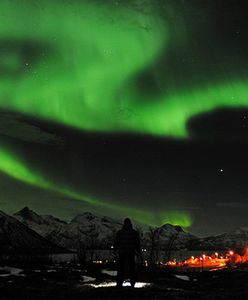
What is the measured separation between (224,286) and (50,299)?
10.1 metres

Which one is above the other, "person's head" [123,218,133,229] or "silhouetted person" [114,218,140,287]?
"person's head" [123,218,133,229]

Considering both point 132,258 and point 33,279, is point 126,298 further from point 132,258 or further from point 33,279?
point 33,279

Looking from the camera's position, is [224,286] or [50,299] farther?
[224,286]

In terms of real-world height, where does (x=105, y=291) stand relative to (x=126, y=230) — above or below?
below

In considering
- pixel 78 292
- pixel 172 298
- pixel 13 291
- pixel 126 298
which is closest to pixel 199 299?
pixel 172 298

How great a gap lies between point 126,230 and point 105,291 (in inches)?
128

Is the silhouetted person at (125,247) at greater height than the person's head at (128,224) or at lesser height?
lesser

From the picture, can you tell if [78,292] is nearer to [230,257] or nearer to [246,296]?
[246,296]

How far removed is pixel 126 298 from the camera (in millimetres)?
15180

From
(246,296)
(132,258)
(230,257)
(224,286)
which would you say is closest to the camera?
(246,296)

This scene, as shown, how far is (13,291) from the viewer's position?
56.4 ft

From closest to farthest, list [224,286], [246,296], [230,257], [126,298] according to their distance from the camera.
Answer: [126,298] → [246,296] → [224,286] → [230,257]

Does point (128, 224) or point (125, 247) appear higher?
point (128, 224)

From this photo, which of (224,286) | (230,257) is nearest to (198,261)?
(230,257)
